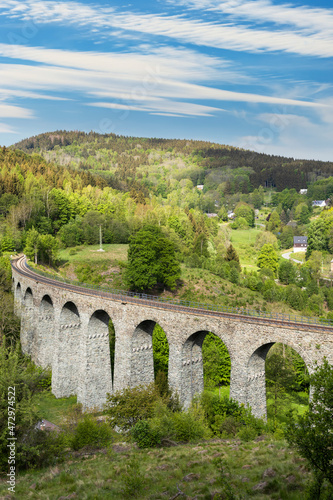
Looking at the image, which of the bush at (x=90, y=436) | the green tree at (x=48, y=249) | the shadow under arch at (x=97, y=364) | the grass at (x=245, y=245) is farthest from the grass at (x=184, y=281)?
the bush at (x=90, y=436)

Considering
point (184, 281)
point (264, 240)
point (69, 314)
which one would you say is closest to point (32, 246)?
point (184, 281)

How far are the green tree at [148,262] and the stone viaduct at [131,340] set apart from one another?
21.5 metres

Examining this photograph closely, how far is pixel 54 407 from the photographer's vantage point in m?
50.8

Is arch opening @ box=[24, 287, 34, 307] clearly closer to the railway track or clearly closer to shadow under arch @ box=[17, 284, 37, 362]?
shadow under arch @ box=[17, 284, 37, 362]

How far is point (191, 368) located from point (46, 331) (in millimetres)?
26144

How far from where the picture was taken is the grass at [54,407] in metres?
47.2

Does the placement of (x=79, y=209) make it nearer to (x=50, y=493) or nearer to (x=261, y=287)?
(x=261, y=287)

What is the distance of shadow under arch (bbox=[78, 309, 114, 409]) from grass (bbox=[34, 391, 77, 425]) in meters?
2.89

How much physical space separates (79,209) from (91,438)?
336ft

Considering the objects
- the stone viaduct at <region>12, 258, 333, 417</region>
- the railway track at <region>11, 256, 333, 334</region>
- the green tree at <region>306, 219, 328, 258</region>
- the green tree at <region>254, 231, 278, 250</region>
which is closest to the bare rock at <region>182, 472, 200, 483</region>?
the stone viaduct at <region>12, 258, 333, 417</region>

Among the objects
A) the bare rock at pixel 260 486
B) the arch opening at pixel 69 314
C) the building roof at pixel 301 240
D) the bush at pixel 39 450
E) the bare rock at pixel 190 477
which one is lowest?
the bush at pixel 39 450

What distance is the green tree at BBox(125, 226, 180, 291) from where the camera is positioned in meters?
79.9

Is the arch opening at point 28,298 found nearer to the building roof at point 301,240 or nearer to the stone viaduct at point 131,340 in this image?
the stone viaduct at point 131,340

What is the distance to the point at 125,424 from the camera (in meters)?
38.8
